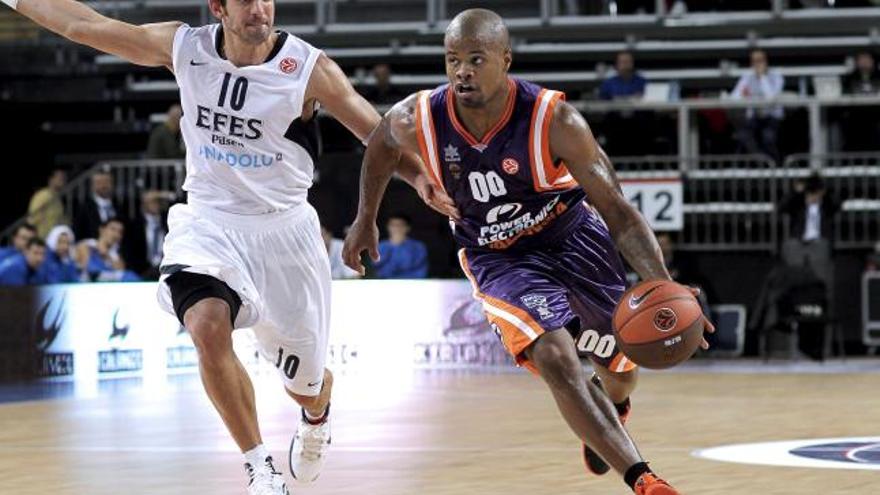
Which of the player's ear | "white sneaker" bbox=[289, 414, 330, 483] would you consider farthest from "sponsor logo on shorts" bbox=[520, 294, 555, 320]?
the player's ear

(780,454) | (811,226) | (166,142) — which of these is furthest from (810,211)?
(780,454)

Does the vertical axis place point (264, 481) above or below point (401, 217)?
above

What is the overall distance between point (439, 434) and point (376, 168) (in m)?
3.73

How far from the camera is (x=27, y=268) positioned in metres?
17.1

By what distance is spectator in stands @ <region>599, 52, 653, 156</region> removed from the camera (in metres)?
20.0

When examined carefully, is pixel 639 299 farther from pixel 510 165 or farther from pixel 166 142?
pixel 166 142

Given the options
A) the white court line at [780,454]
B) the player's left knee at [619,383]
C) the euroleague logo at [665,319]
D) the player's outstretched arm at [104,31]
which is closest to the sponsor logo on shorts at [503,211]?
the euroleague logo at [665,319]

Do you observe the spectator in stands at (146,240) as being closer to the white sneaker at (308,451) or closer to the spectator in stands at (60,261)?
the spectator in stands at (60,261)

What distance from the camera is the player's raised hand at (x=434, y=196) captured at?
23.3ft

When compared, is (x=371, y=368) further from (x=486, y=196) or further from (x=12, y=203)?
(x=486, y=196)

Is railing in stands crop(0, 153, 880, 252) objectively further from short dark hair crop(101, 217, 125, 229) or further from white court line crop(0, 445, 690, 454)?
white court line crop(0, 445, 690, 454)

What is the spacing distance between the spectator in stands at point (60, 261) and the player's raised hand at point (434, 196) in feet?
34.5

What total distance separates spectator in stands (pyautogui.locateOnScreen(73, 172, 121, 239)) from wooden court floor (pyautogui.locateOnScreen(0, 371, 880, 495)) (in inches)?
122

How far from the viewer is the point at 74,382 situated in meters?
15.9
